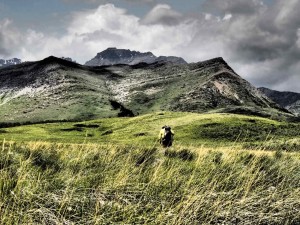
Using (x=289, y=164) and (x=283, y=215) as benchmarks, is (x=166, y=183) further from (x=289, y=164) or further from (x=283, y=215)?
(x=289, y=164)

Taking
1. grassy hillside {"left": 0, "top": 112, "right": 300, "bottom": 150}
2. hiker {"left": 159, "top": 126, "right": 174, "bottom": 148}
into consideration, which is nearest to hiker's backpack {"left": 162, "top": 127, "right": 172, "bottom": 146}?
hiker {"left": 159, "top": 126, "right": 174, "bottom": 148}

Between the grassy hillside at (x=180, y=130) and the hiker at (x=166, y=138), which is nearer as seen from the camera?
the hiker at (x=166, y=138)

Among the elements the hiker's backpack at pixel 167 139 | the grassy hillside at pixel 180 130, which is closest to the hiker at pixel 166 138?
the hiker's backpack at pixel 167 139

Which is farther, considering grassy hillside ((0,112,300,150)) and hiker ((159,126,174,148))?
grassy hillside ((0,112,300,150))

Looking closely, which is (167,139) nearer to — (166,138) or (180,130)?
(166,138)

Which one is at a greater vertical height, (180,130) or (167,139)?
(167,139)

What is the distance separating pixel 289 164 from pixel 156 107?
577ft

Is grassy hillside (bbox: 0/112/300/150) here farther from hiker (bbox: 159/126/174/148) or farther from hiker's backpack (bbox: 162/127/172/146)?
hiker's backpack (bbox: 162/127/172/146)

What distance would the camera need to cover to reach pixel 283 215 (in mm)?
7277

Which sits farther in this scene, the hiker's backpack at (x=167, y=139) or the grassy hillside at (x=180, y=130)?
the grassy hillside at (x=180, y=130)

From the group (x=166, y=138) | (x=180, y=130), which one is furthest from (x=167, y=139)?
(x=180, y=130)

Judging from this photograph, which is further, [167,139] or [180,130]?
[180,130]

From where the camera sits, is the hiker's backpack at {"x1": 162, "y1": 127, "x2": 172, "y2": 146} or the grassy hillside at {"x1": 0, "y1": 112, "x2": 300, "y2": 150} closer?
the hiker's backpack at {"x1": 162, "y1": 127, "x2": 172, "y2": 146}

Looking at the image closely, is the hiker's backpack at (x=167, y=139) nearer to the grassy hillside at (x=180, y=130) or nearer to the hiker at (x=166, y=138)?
the hiker at (x=166, y=138)
